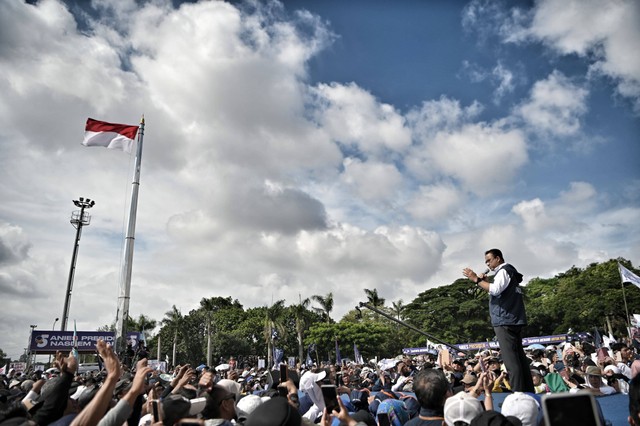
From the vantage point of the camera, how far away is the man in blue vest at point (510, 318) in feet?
17.5

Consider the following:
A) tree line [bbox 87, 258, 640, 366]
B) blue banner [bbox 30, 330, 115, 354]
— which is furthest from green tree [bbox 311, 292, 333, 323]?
blue banner [bbox 30, 330, 115, 354]

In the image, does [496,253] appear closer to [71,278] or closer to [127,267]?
[127,267]

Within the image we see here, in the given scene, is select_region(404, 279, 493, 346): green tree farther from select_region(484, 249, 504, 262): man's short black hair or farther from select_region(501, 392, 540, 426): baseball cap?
select_region(501, 392, 540, 426): baseball cap

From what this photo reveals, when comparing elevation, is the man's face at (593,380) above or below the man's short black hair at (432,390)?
below

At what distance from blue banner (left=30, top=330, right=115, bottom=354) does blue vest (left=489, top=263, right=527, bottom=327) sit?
32422 millimetres

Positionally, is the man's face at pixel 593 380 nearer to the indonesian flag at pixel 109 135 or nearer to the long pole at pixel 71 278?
the indonesian flag at pixel 109 135

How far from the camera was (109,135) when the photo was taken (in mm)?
19031

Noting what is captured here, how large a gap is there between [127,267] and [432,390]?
687 inches

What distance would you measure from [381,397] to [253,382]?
24.3 ft

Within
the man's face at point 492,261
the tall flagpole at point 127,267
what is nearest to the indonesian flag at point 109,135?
the tall flagpole at point 127,267

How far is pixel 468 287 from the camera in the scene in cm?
5944

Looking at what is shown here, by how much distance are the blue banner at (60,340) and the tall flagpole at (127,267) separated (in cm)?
1629

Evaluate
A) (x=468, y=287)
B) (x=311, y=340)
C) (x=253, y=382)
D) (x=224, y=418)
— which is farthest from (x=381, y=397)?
(x=468, y=287)

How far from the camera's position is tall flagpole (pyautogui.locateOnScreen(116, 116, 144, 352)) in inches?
693
